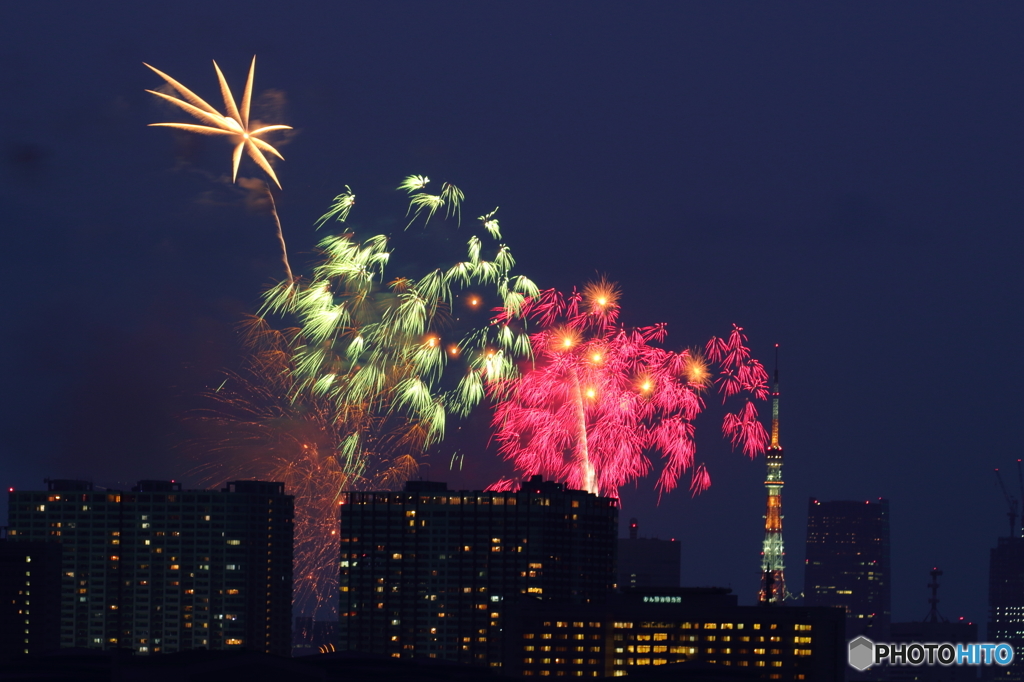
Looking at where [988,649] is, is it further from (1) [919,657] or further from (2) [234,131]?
(2) [234,131]

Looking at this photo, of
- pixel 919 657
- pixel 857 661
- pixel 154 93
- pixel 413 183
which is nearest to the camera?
pixel 919 657

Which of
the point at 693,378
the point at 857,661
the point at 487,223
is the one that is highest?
the point at 487,223

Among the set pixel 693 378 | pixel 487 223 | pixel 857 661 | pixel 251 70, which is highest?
pixel 251 70

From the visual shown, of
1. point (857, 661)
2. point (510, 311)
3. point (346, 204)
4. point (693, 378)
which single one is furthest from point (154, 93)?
point (857, 661)

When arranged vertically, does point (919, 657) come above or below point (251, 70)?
below

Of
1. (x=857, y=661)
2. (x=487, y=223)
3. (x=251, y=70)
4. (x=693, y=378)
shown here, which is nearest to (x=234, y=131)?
(x=251, y=70)

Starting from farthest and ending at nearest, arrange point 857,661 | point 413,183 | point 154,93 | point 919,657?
1. point 413,183
2. point 154,93
3. point 857,661
4. point 919,657

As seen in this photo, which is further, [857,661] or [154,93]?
[154,93]

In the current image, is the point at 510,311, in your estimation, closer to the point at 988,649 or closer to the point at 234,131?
the point at 234,131

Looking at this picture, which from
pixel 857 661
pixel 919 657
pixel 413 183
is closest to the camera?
pixel 919 657
